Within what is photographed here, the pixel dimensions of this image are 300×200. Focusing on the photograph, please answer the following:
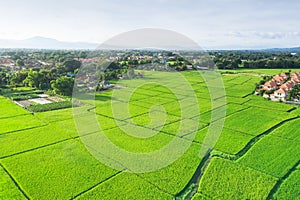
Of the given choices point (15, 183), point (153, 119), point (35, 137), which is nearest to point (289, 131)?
point (153, 119)

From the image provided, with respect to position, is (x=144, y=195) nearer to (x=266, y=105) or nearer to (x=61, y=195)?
(x=61, y=195)

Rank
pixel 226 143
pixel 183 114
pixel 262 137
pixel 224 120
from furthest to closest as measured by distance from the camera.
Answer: pixel 183 114 → pixel 224 120 → pixel 262 137 → pixel 226 143

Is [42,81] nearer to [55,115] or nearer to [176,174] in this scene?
[55,115]

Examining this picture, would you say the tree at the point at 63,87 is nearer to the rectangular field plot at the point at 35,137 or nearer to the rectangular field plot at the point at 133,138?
the rectangular field plot at the point at 35,137

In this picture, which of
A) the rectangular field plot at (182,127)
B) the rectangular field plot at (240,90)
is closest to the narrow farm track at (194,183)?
the rectangular field plot at (182,127)

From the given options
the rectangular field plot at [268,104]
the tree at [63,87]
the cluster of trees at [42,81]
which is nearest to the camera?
the rectangular field plot at [268,104]

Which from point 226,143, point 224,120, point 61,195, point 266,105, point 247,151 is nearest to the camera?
point 61,195

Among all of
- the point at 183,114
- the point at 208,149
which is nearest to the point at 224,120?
the point at 183,114
